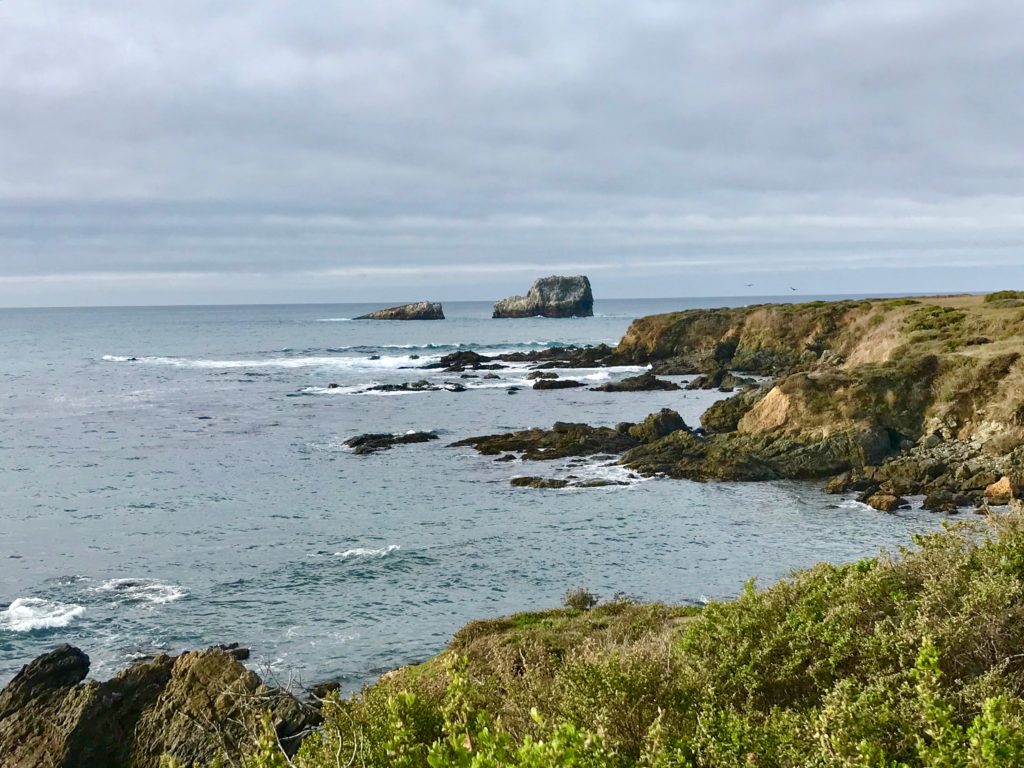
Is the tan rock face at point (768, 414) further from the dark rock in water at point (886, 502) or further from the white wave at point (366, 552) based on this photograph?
the white wave at point (366, 552)

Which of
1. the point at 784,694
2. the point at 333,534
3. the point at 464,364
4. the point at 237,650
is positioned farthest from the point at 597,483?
the point at 464,364

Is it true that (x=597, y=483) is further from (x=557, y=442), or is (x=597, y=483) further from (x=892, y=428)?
(x=892, y=428)

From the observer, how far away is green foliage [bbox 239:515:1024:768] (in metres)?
6.68

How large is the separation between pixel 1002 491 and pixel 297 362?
8882cm

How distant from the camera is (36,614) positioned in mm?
23172

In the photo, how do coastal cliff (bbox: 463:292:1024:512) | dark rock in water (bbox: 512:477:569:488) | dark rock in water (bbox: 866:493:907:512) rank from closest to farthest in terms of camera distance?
dark rock in water (bbox: 866:493:907:512), coastal cliff (bbox: 463:292:1024:512), dark rock in water (bbox: 512:477:569:488)

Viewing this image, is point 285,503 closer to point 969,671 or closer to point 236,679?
point 236,679

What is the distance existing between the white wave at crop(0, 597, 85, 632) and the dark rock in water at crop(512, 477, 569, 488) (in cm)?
1892

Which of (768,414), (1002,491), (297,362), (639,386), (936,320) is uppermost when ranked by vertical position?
(936,320)

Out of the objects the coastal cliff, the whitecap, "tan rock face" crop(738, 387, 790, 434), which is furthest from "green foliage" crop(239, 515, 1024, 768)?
"tan rock face" crop(738, 387, 790, 434)

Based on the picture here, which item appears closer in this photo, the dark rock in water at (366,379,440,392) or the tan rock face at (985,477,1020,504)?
the tan rock face at (985,477,1020,504)

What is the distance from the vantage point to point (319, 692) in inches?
697

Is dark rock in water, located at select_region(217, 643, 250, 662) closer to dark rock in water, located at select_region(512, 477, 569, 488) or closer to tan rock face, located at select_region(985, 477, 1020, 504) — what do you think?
dark rock in water, located at select_region(512, 477, 569, 488)

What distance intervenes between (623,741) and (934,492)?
2919 cm
